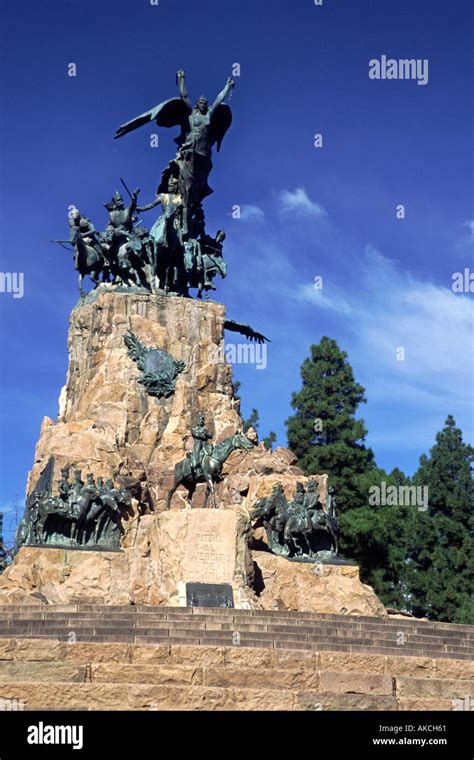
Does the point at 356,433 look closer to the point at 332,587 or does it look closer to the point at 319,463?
the point at 319,463

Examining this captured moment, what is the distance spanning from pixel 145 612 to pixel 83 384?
14.8 meters

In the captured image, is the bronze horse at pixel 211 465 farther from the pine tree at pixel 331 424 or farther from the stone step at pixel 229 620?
the pine tree at pixel 331 424

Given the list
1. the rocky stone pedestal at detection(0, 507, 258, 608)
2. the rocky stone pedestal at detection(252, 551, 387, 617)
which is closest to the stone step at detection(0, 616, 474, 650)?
the rocky stone pedestal at detection(0, 507, 258, 608)

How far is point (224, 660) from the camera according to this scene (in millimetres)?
18312

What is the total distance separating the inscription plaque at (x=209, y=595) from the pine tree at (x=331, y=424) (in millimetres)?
21531

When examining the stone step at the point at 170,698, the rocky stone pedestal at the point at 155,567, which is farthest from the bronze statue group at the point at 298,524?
the stone step at the point at 170,698

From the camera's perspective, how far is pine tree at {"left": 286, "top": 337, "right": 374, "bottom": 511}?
48.2 m

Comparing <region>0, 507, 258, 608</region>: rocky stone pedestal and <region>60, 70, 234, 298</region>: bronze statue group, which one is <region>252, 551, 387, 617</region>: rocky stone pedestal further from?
<region>60, 70, 234, 298</region>: bronze statue group

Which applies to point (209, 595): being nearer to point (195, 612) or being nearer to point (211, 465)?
point (195, 612)

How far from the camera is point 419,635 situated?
2250cm

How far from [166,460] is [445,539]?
15087 mm

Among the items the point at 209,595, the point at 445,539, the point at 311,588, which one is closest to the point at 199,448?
the point at 311,588

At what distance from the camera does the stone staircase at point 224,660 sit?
628 inches
